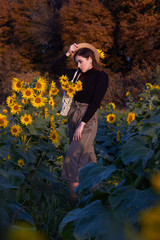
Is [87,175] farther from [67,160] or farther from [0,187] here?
[67,160]

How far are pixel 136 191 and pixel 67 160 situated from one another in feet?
8.42

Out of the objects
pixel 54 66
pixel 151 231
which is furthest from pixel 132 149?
pixel 54 66

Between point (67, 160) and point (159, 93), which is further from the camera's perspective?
point (67, 160)

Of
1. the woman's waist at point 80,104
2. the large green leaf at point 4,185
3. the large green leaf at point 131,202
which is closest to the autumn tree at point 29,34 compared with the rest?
the woman's waist at point 80,104

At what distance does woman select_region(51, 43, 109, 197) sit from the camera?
3.67m

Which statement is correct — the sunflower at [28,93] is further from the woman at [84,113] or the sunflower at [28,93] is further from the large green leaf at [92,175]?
the large green leaf at [92,175]

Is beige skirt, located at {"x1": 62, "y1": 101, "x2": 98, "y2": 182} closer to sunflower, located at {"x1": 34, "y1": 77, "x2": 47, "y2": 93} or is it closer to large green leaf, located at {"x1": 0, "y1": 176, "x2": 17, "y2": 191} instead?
sunflower, located at {"x1": 34, "y1": 77, "x2": 47, "y2": 93}

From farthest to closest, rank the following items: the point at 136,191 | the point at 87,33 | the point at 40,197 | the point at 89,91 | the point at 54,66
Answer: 1. the point at 87,33
2. the point at 54,66
3. the point at 89,91
4. the point at 40,197
5. the point at 136,191

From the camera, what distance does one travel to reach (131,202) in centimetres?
114

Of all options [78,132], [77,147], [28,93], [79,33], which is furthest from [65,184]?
[79,33]

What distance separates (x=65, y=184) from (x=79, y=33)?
19088 millimetres

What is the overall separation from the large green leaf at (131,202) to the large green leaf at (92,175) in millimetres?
104

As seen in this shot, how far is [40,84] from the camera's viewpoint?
3541mm

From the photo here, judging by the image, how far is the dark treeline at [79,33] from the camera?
68.4ft
